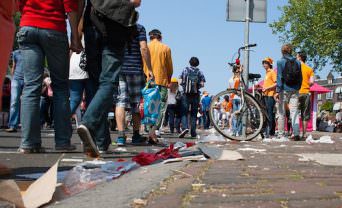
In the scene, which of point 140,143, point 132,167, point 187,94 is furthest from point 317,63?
point 132,167

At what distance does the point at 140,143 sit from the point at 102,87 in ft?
9.08

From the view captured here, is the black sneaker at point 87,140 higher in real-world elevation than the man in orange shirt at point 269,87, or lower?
lower

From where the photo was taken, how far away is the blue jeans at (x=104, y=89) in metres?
5.15

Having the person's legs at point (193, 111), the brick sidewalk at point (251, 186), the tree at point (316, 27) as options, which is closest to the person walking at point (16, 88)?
the person's legs at point (193, 111)

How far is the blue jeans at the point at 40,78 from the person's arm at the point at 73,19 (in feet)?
0.31

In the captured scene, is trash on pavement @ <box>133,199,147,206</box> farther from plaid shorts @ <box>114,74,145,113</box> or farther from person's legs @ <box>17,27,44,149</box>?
plaid shorts @ <box>114,74,145,113</box>

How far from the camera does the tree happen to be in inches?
1992

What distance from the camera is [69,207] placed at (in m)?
2.56

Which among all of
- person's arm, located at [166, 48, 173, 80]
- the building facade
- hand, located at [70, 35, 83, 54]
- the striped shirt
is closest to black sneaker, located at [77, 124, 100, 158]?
hand, located at [70, 35, 83, 54]

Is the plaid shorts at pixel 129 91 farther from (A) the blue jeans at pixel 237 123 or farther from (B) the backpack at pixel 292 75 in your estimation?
(B) the backpack at pixel 292 75

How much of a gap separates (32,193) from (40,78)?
10.1 feet

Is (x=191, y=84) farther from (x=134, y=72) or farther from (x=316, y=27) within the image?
(x=316, y=27)

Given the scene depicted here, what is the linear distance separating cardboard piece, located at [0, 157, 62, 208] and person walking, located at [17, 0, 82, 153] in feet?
8.82

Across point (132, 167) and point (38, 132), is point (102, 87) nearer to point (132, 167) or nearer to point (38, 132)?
point (38, 132)
